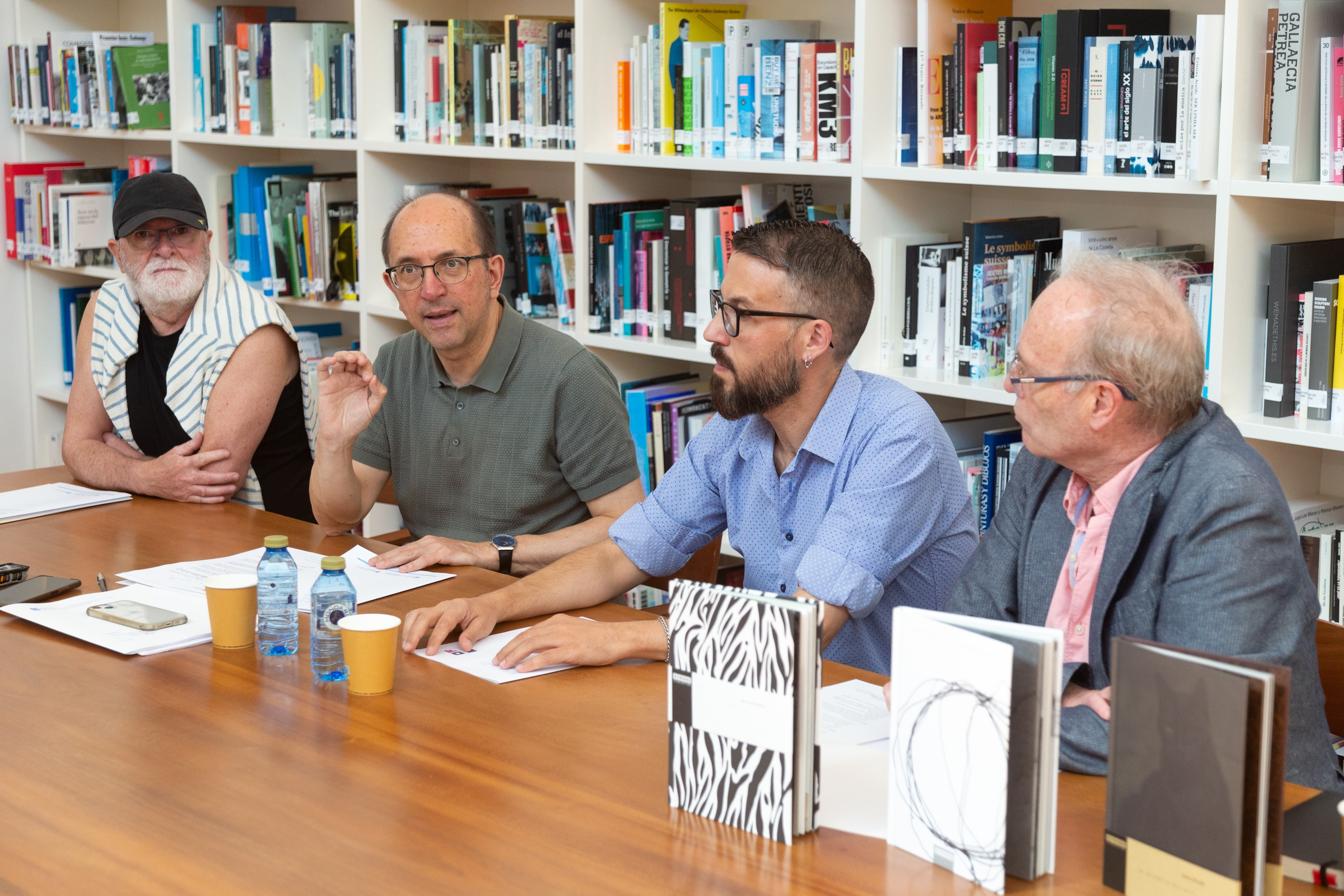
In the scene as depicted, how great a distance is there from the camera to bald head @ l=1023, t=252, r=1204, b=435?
5.14 feet

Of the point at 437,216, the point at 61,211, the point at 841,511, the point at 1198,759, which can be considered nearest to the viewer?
the point at 1198,759

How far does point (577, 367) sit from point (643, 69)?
0.99 m

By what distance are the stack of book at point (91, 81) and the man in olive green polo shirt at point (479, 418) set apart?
2.33 meters

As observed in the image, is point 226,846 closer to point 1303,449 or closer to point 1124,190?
point 1124,190

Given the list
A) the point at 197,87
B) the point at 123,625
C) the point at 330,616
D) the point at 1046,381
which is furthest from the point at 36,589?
the point at 197,87

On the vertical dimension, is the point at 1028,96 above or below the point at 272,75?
below

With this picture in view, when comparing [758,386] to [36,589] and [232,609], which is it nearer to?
[232,609]

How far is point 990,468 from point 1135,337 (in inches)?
46.2

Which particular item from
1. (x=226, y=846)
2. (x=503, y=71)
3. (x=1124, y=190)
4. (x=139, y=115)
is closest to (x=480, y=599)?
(x=226, y=846)

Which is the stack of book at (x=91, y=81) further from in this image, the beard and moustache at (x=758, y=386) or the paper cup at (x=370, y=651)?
the paper cup at (x=370, y=651)

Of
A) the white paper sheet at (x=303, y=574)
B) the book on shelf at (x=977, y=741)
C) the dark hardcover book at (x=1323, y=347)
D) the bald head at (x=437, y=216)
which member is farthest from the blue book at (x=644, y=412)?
the book on shelf at (x=977, y=741)

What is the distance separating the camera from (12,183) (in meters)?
4.95

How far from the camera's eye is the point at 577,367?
258cm

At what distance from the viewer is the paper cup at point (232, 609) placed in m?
1.78
